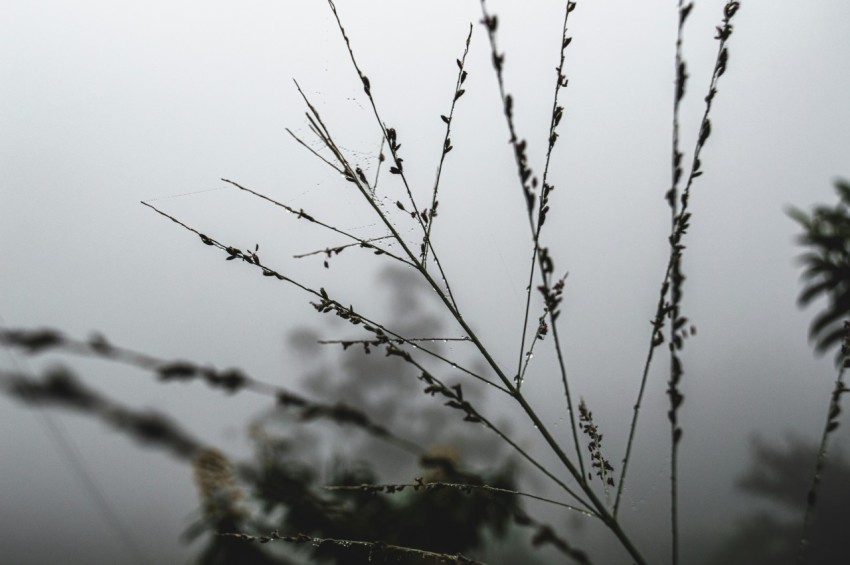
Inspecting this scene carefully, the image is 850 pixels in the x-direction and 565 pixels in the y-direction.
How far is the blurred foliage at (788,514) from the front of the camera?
512cm

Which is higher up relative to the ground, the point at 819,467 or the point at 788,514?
the point at 788,514

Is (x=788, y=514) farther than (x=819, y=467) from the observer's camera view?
Yes

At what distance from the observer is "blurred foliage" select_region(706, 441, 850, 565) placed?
5121mm

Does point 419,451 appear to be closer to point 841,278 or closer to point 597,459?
point 597,459

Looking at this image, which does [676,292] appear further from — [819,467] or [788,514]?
[788,514]

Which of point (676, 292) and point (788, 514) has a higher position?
point (788, 514)

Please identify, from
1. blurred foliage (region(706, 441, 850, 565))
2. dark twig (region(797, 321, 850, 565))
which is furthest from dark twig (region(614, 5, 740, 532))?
blurred foliage (region(706, 441, 850, 565))

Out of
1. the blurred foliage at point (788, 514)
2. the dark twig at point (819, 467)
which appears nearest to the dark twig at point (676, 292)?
the dark twig at point (819, 467)

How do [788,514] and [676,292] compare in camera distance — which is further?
[788,514]

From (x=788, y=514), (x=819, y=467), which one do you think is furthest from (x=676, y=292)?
(x=788, y=514)

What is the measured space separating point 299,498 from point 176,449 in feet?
1.31

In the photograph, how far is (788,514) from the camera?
210 inches

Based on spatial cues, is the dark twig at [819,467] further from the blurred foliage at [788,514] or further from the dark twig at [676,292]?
the blurred foliage at [788,514]

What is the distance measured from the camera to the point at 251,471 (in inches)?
17.5
